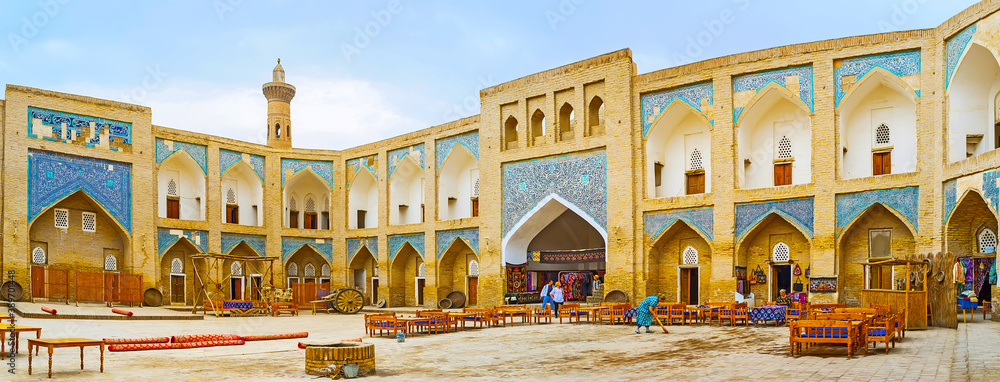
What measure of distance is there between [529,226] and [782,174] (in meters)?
7.04

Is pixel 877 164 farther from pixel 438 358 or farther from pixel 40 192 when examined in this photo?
pixel 40 192

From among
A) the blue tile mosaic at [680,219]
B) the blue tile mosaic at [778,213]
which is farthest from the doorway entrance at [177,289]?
the blue tile mosaic at [778,213]

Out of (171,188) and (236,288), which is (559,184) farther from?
(171,188)

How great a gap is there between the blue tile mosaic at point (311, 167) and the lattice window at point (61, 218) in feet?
22.3

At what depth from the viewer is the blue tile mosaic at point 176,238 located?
23797 mm

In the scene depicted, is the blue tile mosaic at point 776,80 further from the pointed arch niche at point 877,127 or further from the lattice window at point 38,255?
the lattice window at point 38,255

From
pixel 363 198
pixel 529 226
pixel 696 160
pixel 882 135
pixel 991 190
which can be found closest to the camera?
pixel 991 190

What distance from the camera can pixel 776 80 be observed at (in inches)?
714

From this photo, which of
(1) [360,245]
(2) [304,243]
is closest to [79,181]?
(2) [304,243]

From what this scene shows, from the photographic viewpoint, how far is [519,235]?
22734mm

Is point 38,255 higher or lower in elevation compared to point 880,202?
lower

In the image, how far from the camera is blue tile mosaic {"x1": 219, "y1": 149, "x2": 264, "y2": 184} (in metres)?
25.6

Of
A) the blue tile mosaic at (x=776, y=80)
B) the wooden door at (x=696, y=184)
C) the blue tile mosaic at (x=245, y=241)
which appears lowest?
the blue tile mosaic at (x=245, y=241)

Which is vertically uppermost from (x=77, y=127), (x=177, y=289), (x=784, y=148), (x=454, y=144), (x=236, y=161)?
(x=77, y=127)
